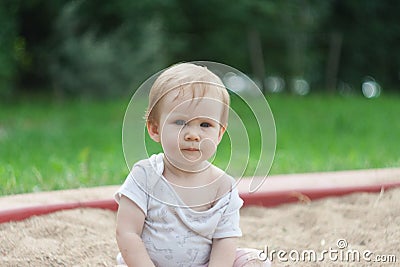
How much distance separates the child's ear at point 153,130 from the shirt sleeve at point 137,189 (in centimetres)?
10

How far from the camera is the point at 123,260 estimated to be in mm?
2104

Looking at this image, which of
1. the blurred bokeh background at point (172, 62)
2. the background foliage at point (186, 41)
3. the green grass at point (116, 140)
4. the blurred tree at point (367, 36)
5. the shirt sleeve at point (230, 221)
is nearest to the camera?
the shirt sleeve at point (230, 221)

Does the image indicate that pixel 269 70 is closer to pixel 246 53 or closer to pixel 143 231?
pixel 246 53

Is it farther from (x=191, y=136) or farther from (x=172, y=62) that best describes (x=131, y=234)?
(x=172, y=62)

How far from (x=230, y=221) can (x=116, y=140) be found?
4.33 m

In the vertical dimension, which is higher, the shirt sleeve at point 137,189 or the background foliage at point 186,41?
the shirt sleeve at point 137,189

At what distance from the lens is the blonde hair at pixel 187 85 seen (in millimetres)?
1947

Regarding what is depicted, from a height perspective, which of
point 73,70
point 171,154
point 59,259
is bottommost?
point 73,70

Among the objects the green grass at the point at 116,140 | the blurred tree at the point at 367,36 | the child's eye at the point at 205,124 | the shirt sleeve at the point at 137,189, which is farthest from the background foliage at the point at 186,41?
the child's eye at the point at 205,124

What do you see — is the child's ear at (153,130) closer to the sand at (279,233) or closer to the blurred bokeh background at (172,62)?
the sand at (279,233)

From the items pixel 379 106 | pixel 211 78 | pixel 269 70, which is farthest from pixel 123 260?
pixel 269 70

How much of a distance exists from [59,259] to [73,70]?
7.29m

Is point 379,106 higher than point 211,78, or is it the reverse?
point 211,78

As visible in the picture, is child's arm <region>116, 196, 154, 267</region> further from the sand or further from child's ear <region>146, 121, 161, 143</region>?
the sand
